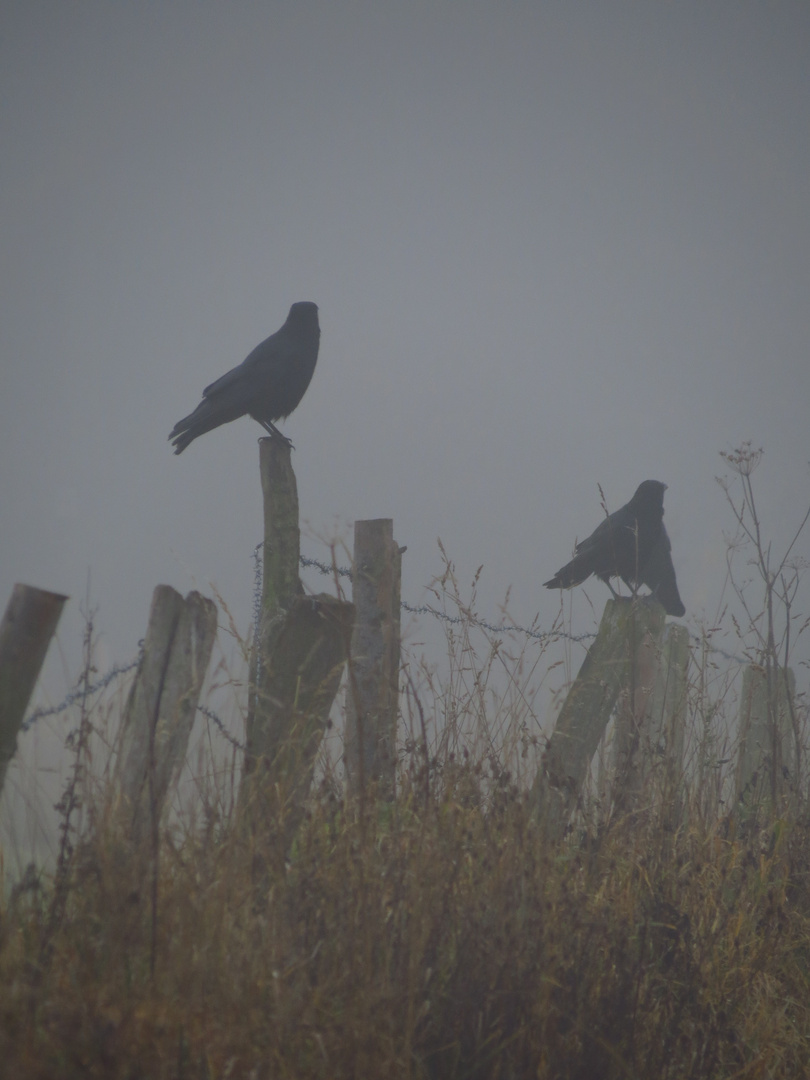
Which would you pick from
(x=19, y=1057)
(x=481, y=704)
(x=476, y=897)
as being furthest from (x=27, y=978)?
(x=481, y=704)

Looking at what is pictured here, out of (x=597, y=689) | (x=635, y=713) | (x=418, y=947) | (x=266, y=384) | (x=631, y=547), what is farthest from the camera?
(x=631, y=547)

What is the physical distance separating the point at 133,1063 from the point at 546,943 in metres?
0.95

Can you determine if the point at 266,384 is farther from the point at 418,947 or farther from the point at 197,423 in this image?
the point at 418,947

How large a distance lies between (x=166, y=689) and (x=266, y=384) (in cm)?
384

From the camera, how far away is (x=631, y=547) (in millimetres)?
6719

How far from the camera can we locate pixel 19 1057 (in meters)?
1.15

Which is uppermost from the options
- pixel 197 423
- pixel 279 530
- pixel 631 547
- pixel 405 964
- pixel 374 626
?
pixel 197 423

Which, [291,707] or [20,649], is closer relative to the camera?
[20,649]

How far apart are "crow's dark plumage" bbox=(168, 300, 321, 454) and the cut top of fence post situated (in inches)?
68.8

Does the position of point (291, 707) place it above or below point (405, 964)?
above

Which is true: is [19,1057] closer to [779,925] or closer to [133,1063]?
[133,1063]

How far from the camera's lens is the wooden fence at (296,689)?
67.1 inches

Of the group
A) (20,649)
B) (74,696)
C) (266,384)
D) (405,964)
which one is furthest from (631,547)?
(20,649)

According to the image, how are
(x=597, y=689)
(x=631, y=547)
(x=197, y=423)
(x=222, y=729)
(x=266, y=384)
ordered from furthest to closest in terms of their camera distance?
(x=631, y=547)
(x=266, y=384)
(x=197, y=423)
(x=597, y=689)
(x=222, y=729)
